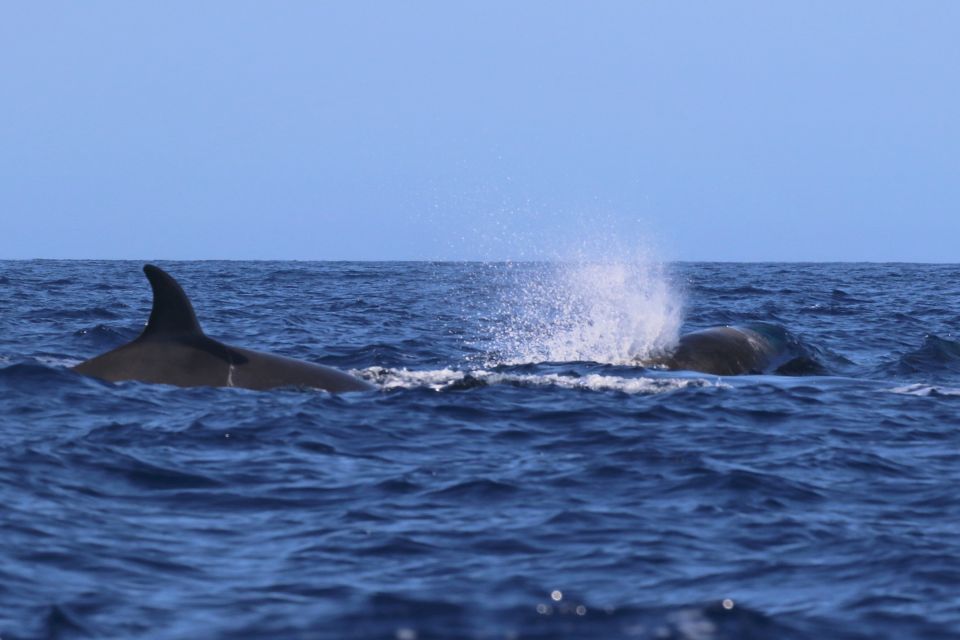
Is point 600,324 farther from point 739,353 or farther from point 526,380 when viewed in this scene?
point 526,380

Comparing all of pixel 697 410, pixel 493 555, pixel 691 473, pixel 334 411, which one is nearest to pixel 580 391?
pixel 697 410

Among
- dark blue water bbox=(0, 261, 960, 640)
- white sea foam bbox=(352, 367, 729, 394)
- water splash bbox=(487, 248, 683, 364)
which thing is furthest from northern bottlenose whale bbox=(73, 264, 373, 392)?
water splash bbox=(487, 248, 683, 364)

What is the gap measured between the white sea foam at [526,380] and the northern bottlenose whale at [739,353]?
1.60 m

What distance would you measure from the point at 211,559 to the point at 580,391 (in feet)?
27.3

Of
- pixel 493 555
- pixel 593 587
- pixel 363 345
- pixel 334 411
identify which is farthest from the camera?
pixel 363 345

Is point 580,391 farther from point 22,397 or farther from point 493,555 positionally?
point 493,555

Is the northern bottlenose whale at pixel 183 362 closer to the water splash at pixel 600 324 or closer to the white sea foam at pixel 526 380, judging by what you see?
the white sea foam at pixel 526 380

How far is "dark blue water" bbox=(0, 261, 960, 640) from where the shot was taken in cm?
704

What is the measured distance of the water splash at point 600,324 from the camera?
2055cm

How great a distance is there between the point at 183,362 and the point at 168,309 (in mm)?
764

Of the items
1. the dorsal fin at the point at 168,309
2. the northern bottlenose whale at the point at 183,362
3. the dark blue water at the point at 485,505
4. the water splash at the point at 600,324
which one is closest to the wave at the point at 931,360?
the dark blue water at the point at 485,505

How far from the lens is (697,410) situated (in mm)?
14570

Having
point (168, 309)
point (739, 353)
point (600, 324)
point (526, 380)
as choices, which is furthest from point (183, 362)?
point (600, 324)

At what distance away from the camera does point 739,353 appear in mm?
19766
